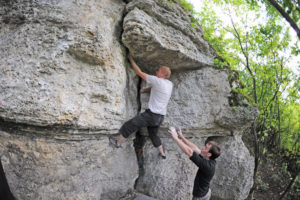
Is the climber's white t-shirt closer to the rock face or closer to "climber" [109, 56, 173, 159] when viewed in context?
"climber" [109, 56, 173, 159]

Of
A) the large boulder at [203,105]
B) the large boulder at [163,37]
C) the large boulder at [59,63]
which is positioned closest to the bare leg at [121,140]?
the large boulder at [59,63]

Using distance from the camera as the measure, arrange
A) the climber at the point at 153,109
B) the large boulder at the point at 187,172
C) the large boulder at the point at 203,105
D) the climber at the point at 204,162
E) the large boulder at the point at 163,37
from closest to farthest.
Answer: the climber at the point at 204,162
the large boulder at the point at 163,37
the climber at the point at 153,109
the large boulder at the point at 187,172
the large boulder at the point at 203,105

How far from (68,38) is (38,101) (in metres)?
1.15

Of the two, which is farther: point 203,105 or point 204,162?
point 203,105

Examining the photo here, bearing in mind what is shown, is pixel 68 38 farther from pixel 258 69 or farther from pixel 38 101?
pixel 258 69

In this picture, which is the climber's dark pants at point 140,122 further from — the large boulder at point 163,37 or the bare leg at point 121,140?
the large boulder at point 163,37

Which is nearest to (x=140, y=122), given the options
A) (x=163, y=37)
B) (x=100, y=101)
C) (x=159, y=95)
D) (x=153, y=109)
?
(x=153, y=109)

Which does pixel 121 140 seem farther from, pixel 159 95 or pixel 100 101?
pixel 159 95

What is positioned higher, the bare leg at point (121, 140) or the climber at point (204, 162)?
the climber at point (204, 162)

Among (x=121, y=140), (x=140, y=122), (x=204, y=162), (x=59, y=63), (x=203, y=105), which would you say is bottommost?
(x=121, y=140)

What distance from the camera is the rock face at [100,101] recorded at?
3.10 meters

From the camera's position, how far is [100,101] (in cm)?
368

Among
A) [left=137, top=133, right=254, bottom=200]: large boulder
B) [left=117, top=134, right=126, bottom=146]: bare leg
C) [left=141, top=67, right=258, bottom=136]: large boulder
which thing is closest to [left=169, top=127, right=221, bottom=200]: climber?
[left=117, top=134, right=126, bottom=146]: bare leg

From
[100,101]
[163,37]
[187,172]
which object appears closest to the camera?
[100,101]
